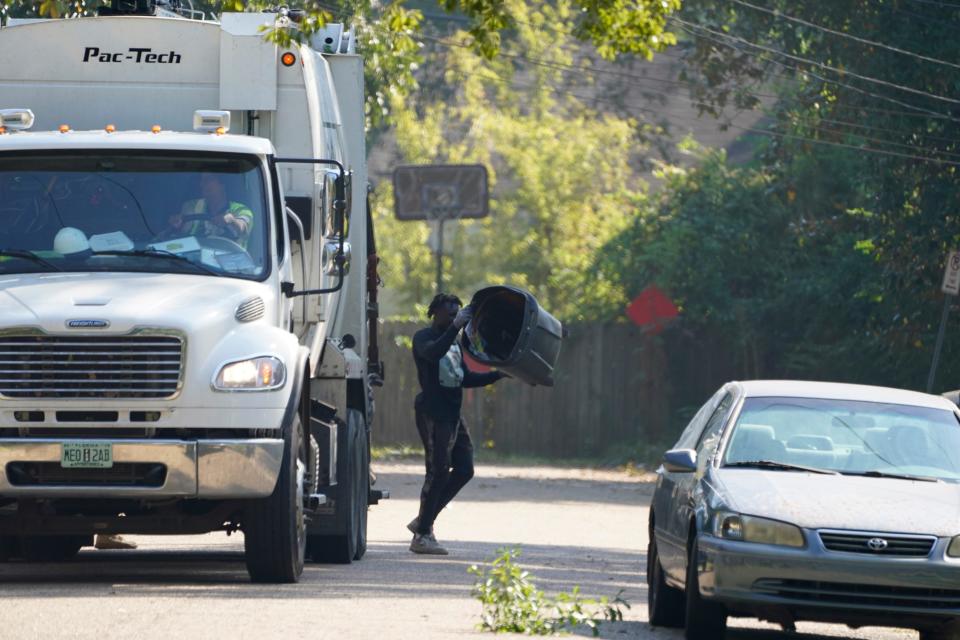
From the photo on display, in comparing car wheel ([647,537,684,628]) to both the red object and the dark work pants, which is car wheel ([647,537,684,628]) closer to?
the dark work pants

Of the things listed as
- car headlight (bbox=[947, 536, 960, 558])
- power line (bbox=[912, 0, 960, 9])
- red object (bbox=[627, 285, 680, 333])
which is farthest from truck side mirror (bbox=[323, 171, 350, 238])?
red object (bbox=[627, 285, 680, 333])

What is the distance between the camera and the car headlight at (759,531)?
31.7 feet

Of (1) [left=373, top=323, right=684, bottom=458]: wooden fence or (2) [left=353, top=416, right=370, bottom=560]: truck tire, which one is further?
(1) [left=373, top=323, right=684, bottom=458]: wooden fence

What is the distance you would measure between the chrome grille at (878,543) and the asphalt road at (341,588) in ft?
4.74

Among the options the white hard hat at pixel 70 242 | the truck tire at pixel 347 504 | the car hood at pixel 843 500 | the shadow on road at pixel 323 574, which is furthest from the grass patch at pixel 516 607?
the truck tire at pixel 347 504

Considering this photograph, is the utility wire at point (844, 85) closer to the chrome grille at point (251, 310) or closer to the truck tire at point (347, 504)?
the truck tire at point (347, 504)

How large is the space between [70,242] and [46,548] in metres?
3.09

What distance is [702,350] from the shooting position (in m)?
32.1

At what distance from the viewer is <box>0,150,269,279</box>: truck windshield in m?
11.7

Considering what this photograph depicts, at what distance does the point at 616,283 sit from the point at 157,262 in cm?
2211

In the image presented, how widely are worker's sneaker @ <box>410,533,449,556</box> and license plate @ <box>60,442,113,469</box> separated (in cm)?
461

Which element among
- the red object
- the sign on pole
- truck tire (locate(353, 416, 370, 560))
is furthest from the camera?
the red object

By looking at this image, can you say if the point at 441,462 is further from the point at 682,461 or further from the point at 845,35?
the point at 845,35

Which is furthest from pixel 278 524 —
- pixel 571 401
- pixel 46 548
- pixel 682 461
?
pixel 571 401
